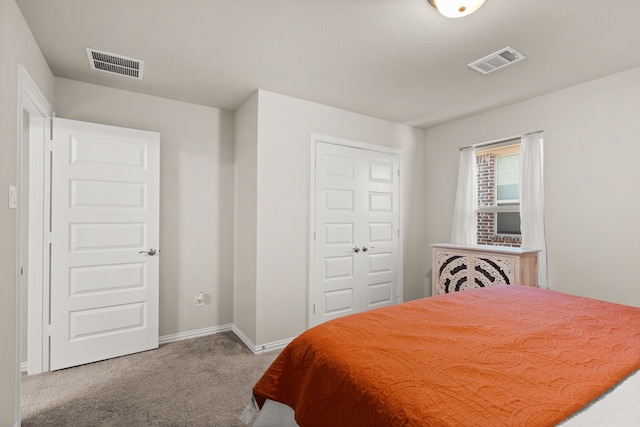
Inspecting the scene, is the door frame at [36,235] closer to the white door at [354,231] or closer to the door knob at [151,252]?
the door knob at [151,252]

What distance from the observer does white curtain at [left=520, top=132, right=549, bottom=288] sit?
314 centimetres

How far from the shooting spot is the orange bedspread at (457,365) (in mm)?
914

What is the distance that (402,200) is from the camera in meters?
4.16

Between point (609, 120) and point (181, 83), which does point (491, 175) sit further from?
point (181, 83)

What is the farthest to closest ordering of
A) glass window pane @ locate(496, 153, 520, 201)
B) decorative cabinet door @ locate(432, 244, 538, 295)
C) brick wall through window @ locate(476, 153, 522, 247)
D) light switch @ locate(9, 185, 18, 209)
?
brick wall through window @ locate(476, 153, 522, 247) → glass window pane @ locate(496, 153, 520, 201) → decorative cabinet door @ locate(432, 244, 538, 295) → light switch @ locate(9, 185, 18, 209)

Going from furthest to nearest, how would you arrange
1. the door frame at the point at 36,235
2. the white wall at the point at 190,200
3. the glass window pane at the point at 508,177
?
1. the glass window pane at the point at 508,177
2. the white wall at the point at 190,200
3. the door frame at the point at 36,235

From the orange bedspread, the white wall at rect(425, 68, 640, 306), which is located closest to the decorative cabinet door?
the white wall at rect(425, 68, 640, 306)

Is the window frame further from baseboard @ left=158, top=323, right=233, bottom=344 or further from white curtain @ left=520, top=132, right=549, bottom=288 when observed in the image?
baseboard @ left=158, top=323, right=233, bottom=344

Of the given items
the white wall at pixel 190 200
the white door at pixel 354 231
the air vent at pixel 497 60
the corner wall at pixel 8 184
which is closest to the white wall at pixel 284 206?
the white door at pixel 354 231

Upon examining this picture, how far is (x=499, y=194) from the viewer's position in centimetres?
372

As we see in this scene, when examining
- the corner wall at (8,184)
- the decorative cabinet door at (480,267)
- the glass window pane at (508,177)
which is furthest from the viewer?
the glass window pane at (508,177)

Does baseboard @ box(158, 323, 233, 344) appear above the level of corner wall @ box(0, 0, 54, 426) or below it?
below

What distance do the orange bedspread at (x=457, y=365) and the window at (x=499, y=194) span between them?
1.80 m

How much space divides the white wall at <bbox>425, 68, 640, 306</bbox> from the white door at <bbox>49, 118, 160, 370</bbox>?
3.87 metres
